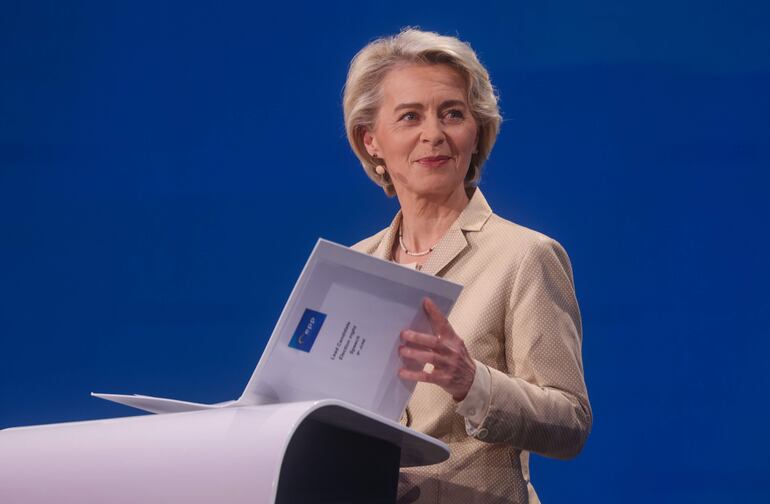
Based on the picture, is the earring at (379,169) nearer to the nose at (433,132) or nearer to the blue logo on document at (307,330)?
the nose at (433,132)

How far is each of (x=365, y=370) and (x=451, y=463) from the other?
1.31ft

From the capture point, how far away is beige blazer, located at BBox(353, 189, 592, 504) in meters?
1.65

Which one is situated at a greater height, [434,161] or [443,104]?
[443,104]

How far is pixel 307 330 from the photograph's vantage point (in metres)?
1.33

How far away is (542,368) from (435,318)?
1.36 feet

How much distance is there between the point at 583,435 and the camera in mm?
1701

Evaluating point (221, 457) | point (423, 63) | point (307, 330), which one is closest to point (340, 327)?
point (307, 330)

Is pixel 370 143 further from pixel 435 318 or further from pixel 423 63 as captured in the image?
pixel 435 318

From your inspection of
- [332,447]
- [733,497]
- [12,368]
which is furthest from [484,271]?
[12,368]

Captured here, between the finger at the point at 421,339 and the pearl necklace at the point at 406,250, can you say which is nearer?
the finger at the point at 421,339

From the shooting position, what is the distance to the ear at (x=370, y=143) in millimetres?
2184

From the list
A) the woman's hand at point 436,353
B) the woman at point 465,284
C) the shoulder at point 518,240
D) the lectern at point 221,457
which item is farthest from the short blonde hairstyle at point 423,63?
the lectern at point 221,457

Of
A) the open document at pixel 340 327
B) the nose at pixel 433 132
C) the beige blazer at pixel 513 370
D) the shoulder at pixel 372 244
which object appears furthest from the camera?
the shoulder at pixel 372 244

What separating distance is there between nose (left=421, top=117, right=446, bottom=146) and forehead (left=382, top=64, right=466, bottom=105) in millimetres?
44
